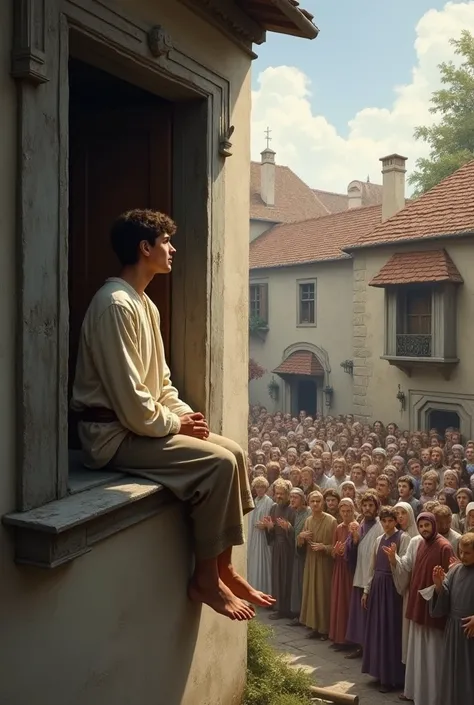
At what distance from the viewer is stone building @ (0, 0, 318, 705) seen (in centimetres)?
295

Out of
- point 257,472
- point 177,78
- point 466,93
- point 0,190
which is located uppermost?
point 466,93

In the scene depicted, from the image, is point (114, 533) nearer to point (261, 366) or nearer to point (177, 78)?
point (177, 78)

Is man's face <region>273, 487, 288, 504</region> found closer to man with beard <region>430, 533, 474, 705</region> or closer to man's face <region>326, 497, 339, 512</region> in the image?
man's face <region>326, 497, 339, 512</region>

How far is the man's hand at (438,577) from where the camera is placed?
24.6ft

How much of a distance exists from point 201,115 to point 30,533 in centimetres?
261

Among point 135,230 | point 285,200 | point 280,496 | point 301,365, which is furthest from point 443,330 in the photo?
point 285,200

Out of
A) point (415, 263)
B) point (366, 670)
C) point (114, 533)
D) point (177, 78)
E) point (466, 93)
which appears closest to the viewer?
point (114, 533)

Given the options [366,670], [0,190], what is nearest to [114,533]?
[0,190]

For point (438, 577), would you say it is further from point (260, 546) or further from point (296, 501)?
point (260, 546)

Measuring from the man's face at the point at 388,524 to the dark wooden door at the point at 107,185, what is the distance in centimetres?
507

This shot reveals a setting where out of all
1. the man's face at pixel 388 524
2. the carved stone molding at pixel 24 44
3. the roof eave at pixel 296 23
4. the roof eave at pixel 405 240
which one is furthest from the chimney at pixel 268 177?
the carved stone molding at pixel 24 44

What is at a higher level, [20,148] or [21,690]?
[20,148]

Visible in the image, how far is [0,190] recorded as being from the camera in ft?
9.40

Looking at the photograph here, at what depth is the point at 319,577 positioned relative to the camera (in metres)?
10.6
